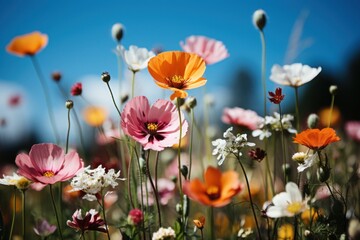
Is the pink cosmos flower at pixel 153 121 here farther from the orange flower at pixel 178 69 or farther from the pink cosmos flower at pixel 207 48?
the pink cosmos flower at pixel 207 48

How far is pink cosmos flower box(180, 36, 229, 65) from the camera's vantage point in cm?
124

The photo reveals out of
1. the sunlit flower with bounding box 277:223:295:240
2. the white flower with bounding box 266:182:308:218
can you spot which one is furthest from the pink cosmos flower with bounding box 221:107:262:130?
the white flower with bounding box 266:182:308:218

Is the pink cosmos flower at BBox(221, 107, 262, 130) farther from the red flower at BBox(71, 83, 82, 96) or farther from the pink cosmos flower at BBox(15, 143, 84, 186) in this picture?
the pink cosmos flower at BBox(15, 143, 84, 186)

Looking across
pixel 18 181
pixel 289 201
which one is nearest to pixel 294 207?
pixel 289 201

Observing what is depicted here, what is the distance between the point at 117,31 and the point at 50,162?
512 millimetres

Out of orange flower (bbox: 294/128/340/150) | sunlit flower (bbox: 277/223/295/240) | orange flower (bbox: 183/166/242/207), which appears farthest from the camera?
sunlit flower (bbox: 277/223/295/240)

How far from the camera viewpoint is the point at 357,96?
14891 mm

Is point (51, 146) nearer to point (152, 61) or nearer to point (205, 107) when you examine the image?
point (152, 61)

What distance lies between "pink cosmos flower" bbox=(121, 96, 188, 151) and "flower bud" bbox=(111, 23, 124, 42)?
1.40ft

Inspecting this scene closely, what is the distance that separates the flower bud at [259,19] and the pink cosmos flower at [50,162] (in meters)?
0.67

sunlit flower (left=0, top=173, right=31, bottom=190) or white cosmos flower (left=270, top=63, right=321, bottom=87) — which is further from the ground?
white cosmos flower (left=270, top=63, right=321, bottom=87)

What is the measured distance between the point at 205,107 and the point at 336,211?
0.75 m

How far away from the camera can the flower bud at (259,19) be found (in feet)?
3.91

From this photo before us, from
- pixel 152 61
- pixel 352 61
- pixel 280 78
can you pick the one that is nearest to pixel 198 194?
pixel 152 61
